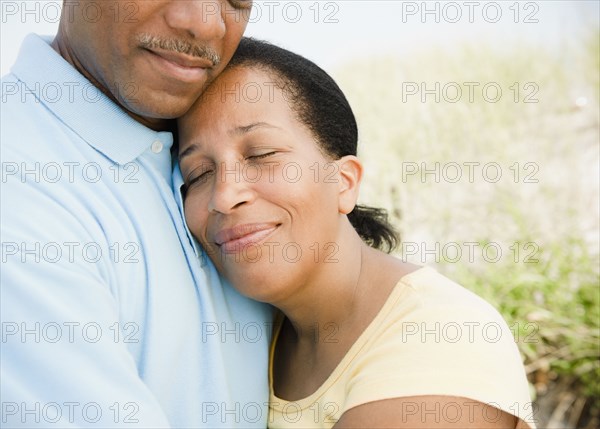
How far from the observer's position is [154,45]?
165 cm

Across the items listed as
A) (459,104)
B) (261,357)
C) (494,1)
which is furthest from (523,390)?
(459,104)

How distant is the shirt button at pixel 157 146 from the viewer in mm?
1792

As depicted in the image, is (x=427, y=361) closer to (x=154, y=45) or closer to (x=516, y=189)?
(x=154, y=45)

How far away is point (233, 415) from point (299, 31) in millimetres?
3415

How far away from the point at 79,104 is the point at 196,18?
12.7 inches

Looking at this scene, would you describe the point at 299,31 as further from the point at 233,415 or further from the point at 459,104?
the point at 233,415

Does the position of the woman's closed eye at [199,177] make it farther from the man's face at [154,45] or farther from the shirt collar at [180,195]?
the man's face at [154,45]

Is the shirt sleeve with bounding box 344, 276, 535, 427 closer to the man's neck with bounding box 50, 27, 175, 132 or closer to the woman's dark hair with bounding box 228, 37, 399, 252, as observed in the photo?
the woman's dark hair with bounding box 228, 37, 399, 252

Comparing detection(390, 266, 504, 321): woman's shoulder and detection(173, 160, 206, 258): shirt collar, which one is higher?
detection(173, 160, 206, 258): shirt collar

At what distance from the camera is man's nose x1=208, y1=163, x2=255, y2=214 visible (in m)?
1.73

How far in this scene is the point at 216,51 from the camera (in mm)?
1725

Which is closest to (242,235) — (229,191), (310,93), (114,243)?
(229,191)

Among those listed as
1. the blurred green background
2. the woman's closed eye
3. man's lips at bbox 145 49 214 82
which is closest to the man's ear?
the woman's closed eye

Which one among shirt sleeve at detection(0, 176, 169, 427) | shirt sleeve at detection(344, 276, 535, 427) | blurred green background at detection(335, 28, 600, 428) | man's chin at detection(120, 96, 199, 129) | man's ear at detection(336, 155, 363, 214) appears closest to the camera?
shirt sleeve at detection(0, 176, 169, 427)
